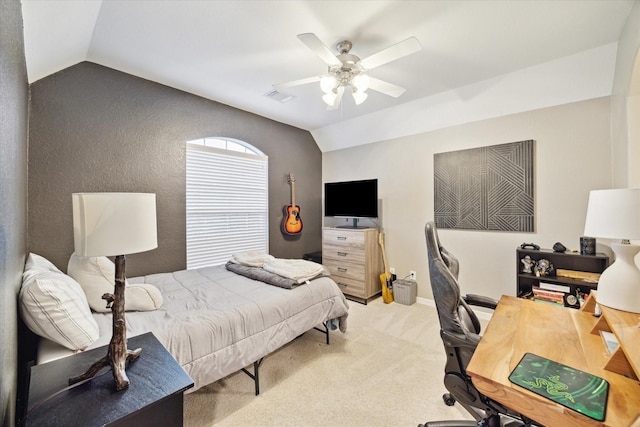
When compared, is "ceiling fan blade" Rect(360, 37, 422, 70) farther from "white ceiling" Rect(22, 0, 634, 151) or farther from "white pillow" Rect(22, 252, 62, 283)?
"white pillow" Rect(22, 252, 62, 283)

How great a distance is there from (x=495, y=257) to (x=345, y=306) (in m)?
1.90

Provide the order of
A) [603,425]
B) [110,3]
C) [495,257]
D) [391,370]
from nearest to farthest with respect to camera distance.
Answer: [603,425] → [110,3] → [391,370] → [495,257]

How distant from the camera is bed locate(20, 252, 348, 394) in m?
1.41

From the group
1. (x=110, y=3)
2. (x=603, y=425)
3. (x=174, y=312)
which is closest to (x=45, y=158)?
(x=110, y=3)

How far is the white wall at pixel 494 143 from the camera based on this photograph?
2539 mm

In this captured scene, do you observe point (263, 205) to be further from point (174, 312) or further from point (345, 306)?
point (174, 312)

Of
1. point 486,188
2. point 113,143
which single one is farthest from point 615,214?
point 113,143

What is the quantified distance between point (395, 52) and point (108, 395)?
7.64ft

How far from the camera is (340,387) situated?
6.37 feet

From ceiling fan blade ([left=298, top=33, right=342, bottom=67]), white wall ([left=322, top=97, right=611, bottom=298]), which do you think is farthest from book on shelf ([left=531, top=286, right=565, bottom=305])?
ceiling fan blade ([left=298, top=33, right=342, bottom=67])

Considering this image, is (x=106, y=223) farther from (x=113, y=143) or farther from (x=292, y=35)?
(x=113, y=143)

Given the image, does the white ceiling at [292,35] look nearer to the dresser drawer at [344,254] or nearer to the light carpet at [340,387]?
the dresser drawer at [344,254]

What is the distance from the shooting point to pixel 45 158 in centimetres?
222

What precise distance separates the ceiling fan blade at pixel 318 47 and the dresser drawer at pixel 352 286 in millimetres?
2694
